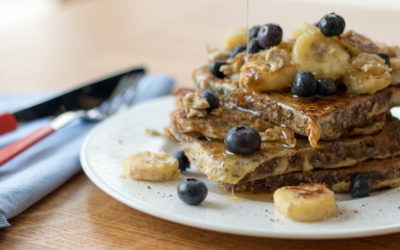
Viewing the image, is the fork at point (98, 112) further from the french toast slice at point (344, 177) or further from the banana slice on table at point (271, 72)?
the french toast slice at point (344, 177)

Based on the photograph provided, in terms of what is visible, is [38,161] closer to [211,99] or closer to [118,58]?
[211,99]

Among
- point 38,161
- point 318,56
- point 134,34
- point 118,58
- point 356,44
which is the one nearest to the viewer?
point 318,56

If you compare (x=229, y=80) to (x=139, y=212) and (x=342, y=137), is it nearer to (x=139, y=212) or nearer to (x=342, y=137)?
(x=342, y=137)

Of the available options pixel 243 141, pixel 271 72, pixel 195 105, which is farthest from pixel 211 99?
pixel 243 141

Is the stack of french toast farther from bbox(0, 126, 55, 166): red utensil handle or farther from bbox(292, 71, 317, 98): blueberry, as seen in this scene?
bbox(0, 126, 55, 166): red utensil handle

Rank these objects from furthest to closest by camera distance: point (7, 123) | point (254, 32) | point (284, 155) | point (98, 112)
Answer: point (98, 112), point (7, 123), point (254, 32), point (284, 155)

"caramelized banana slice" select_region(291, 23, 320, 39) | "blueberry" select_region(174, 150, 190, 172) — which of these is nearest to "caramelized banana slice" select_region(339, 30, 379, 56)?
"caramelized banana slice" select_region(291, 23, 320, 39)

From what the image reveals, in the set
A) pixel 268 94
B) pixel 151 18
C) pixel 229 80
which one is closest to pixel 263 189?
pixel 268 94
